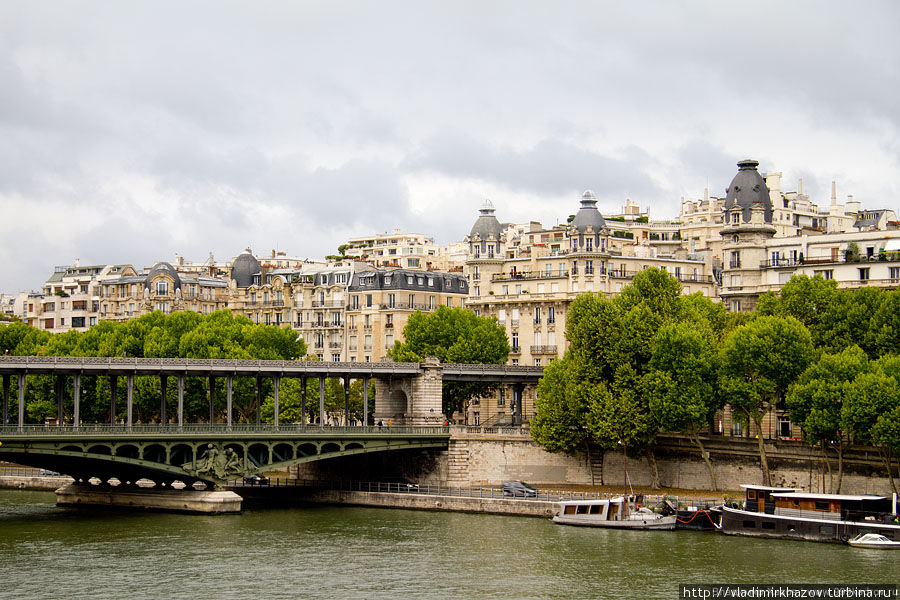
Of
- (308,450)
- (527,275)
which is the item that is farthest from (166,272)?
(308,450)

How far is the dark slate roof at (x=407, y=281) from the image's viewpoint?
140m

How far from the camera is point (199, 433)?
86625 mm

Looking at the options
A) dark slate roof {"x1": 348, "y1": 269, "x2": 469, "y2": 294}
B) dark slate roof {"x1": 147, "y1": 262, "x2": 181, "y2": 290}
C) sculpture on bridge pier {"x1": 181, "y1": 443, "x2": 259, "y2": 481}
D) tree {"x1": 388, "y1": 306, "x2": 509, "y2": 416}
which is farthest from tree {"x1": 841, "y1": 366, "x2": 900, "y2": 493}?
dark slate roof {"x1": 147, "y1": 262, "x2": 181, "y2": 290}

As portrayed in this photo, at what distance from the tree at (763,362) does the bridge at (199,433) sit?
19.4 m

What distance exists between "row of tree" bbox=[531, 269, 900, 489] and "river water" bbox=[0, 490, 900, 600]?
1082cm

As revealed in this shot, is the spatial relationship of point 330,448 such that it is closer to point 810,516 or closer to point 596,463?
point 596,463

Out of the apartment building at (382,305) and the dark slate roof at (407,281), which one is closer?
the apartment building at (382,305)

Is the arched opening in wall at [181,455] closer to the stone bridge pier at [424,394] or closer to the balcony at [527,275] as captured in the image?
the stone bridge pier at [424,394]

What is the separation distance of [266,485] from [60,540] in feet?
85.4

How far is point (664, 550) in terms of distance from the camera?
71.9 meters

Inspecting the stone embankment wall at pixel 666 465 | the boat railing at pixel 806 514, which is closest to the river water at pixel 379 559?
the boat railing at pixel 806 514

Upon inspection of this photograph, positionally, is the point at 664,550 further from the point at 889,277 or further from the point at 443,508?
the point at 889,277

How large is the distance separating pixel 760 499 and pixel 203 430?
1282 inches

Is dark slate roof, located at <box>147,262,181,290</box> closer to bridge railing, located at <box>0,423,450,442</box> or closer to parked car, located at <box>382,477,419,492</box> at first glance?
parked car, located at <box>382,477,419,492</box>
